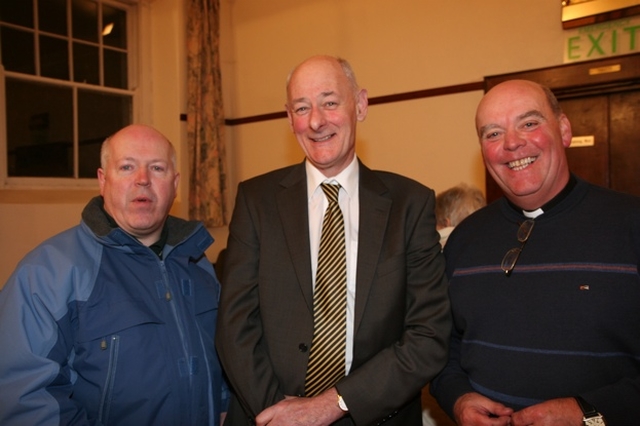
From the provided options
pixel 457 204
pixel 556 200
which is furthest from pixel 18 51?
pixel 556 200

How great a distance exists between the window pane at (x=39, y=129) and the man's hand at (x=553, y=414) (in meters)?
4.66

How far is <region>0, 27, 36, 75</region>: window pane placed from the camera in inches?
179

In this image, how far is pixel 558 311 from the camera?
1.54 meters

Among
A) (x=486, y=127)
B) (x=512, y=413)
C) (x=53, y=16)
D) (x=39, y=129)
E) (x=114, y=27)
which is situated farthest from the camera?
(x=114, y=27)

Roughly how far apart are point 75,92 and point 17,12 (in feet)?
2.67

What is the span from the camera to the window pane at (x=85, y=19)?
199 inches

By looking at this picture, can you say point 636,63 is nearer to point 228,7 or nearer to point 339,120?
point 339,120

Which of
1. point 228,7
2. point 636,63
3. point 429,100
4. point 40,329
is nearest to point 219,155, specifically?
point 228,7

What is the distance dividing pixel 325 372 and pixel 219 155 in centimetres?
441

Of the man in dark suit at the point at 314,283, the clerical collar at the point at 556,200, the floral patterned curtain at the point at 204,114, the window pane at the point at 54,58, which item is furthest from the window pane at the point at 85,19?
the clerical collar at the point at 556,200

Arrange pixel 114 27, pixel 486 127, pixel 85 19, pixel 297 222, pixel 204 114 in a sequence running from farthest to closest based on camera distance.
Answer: pixel 204 114 < pixel 114 27 < pixel 85 19 < pixel 486 127 < pixel 297 222

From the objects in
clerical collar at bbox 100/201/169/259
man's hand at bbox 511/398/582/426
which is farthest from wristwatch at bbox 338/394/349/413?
→ clerical collar at bbox 100/201/169/259

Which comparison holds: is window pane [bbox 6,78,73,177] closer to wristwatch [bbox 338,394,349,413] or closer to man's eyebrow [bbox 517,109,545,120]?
→ wristwatch [bbox 338,394,349,413]

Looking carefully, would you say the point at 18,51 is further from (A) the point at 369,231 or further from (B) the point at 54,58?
(A) the point at 369,231
